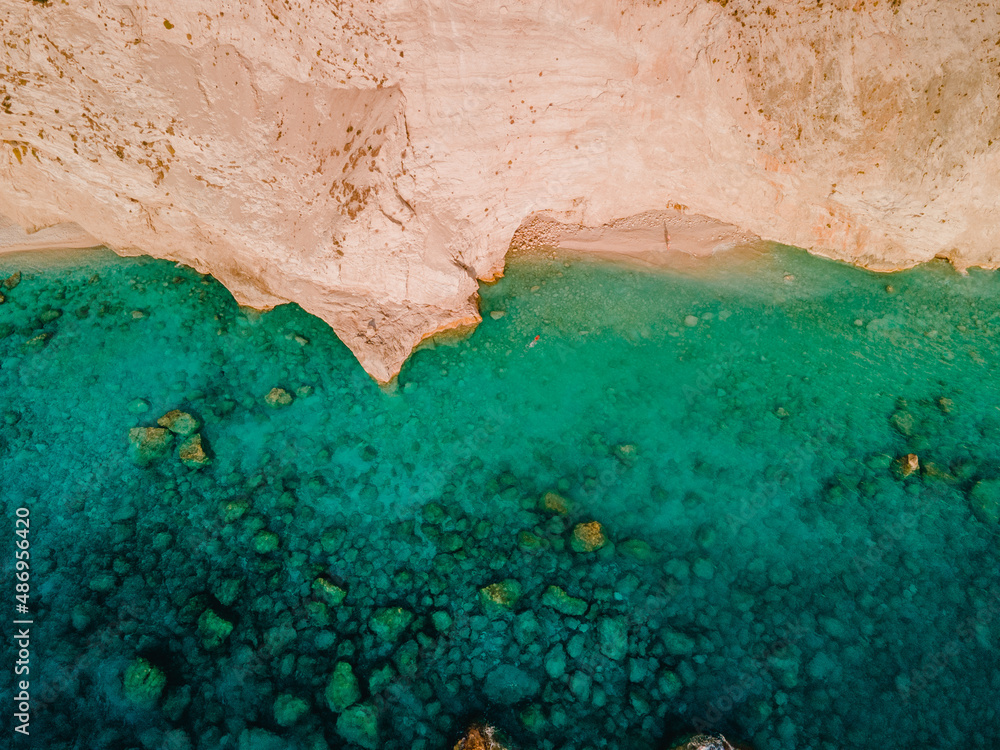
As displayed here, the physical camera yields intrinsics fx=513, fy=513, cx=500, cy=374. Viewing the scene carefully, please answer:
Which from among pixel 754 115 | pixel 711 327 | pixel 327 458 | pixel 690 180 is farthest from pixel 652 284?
pixel 327 458

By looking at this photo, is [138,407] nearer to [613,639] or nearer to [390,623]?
[390,623]

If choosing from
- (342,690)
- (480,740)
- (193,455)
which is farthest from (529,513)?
(193,455)

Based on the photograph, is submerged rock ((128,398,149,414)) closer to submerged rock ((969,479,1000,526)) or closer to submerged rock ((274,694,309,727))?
submerged rock ((274,694,309,727))

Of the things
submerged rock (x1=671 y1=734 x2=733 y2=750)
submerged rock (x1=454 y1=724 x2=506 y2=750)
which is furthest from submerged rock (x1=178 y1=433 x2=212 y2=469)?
submerged rock (x1=671 y1=734 x2=733 y2=750)

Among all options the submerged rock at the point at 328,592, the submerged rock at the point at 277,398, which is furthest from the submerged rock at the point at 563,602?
the submerged rock at the point at 277,398

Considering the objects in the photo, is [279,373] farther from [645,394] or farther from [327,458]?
[645,394]

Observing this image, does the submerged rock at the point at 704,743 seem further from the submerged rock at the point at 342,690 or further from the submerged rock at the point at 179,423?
the submerged rock at the point at 179,423
